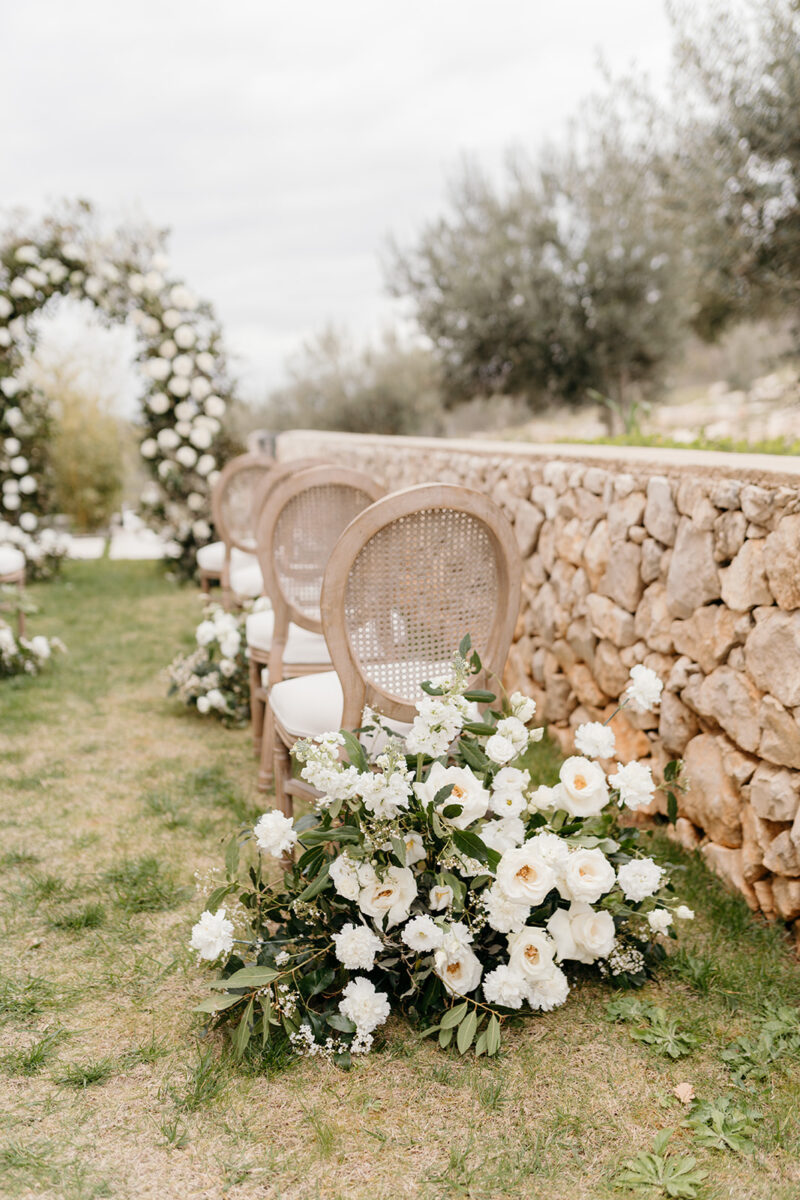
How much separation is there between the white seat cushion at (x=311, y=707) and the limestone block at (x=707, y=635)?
88 centimetres

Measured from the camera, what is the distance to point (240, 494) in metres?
5.32

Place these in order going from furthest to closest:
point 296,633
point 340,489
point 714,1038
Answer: point 296,633 < point 340,489 < point 714,1038

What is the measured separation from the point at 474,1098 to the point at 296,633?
71.3 inches

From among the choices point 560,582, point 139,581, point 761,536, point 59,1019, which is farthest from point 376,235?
point 59,1019

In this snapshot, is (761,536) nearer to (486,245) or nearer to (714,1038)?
(714,1038)

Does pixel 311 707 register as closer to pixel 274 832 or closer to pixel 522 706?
pixel 274 832

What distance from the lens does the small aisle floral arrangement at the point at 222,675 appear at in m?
4.20

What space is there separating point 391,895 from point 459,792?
0.26 m

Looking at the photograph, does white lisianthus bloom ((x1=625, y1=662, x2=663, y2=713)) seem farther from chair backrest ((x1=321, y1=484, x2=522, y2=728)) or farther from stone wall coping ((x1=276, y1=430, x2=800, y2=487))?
stone wall coping ((x1=276, y1=430, x2=800, y2=487))

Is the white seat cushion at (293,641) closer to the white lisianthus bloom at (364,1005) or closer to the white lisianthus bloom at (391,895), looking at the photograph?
the white lisianthus bloom at (391,895)

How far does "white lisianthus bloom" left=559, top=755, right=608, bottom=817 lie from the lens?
2082 mm

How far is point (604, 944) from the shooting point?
2051mm

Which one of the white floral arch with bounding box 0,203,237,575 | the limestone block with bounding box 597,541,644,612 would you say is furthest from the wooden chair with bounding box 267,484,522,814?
the white floral arch with bounding box 0,203,237,575

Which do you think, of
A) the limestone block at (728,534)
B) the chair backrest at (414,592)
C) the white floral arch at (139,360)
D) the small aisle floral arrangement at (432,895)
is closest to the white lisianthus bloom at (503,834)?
the small aisle floral arrangement at (432,895)
